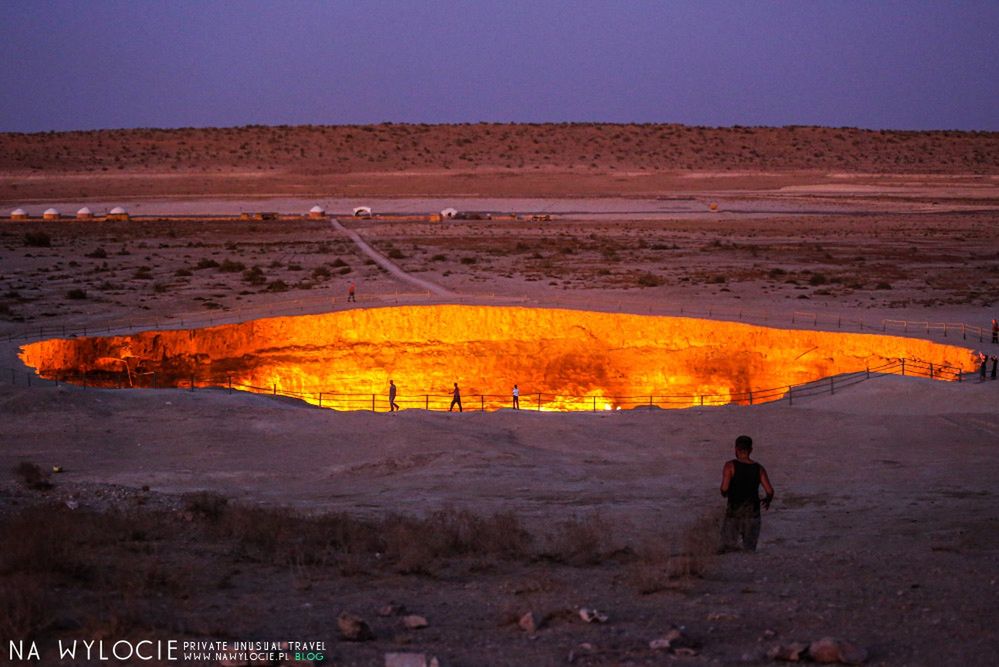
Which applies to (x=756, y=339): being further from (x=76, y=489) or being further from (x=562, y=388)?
(x=76, y=489)

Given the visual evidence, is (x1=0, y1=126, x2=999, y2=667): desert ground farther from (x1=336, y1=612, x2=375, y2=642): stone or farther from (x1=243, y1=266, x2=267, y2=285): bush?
(x1=243, y1=266, x2=267, y2=285): bush

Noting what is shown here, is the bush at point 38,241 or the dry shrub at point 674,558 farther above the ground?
the bush at point 38,241

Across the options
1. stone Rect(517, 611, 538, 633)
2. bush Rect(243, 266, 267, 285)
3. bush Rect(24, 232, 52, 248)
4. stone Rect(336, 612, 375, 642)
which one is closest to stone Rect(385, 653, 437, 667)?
stone Rect(336, 612, 375, 642)

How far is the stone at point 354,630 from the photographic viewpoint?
6.86m

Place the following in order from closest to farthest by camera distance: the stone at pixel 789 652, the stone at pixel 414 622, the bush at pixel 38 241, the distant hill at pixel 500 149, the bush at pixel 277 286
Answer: the stone at pixel 789 652 → the stone at pixel 414 622 → the bush at pixel 277 286 → the bush at pixel 38 241 → the distant hill at pixel 500 149

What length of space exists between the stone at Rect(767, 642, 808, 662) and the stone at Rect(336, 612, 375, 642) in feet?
8.11

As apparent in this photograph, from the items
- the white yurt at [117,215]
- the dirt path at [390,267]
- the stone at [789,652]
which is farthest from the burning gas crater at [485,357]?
the white yurt at [117,215]

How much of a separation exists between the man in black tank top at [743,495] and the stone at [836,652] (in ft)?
9.00

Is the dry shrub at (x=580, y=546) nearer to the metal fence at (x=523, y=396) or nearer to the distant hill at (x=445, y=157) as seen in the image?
the metal fence at (x=523, y=396)

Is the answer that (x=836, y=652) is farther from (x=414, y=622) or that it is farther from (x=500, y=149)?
(x=500, y=149)

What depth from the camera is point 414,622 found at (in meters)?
7.17

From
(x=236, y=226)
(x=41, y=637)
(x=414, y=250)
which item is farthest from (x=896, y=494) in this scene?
(x=236, y=226)

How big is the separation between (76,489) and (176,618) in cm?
573

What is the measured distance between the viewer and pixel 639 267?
156 ft
